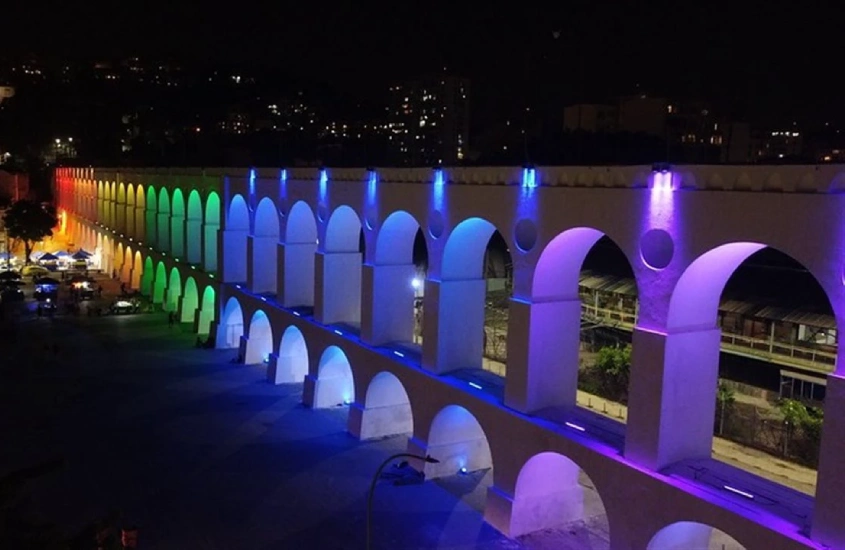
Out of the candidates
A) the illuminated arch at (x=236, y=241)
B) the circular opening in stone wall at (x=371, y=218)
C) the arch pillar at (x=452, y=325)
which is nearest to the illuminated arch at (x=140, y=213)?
the illuminated arch at (x=236, y=241)

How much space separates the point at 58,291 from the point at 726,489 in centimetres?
5066

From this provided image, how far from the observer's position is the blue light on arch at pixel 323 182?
27.9 m

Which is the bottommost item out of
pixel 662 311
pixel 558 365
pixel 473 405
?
pixel 473 405

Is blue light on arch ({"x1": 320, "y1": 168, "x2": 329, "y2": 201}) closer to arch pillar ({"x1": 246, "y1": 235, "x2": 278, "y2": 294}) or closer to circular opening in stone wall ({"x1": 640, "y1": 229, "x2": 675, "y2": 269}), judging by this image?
arch pillar ({"x1": 246, "y1": 235, "x2": 278, "y2": 294})

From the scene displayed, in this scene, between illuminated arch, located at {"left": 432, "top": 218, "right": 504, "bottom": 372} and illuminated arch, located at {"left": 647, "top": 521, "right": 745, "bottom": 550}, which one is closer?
illuminated arch, located at {"left": 647, "top": 521, "right": 745, "bottom": 550}

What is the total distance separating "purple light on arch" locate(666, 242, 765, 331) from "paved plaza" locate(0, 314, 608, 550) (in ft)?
22.1

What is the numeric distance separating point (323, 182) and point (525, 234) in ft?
36.9

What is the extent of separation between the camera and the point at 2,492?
8.64 metres

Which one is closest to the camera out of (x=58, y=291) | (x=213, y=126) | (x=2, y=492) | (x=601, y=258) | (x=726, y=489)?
(x=2, y=492)

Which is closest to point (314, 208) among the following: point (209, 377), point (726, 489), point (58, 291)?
point (209, 377)

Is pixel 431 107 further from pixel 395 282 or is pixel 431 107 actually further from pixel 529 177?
pixel 529 177

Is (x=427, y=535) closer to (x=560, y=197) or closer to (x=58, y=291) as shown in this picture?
(x=560, y=197)

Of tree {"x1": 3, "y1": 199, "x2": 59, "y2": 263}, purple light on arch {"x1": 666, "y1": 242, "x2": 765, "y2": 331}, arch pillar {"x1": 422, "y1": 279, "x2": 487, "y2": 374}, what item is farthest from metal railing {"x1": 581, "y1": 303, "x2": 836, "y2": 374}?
tree {"x1": 3, "y1": 199, "x2": 59, "y2": 263}

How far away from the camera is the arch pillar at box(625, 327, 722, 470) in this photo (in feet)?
51.0
